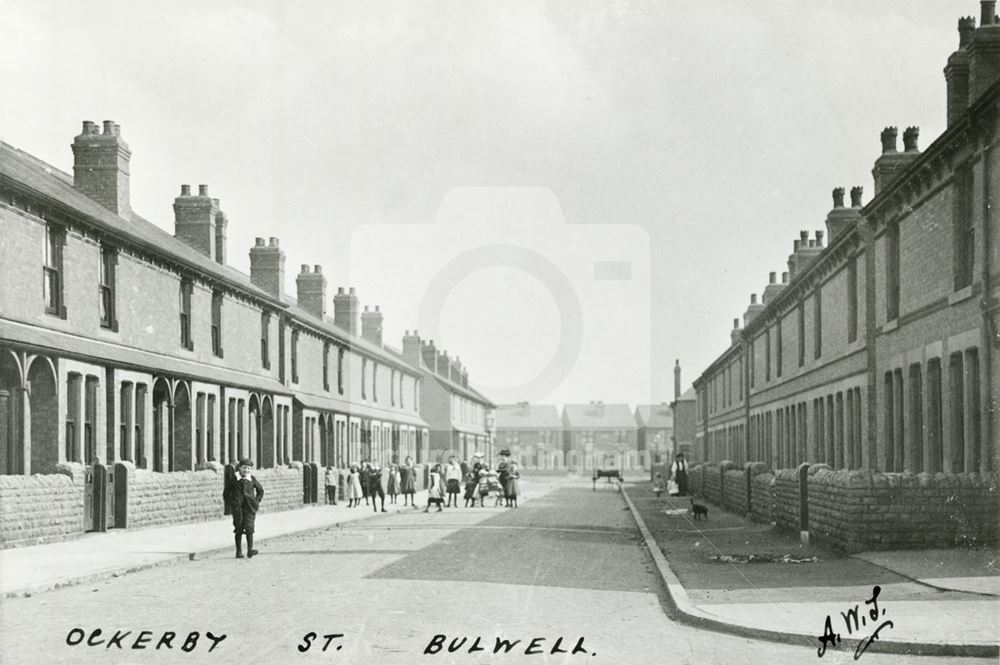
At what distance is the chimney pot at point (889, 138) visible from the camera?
24.4 meters

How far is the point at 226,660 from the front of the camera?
28.5ft

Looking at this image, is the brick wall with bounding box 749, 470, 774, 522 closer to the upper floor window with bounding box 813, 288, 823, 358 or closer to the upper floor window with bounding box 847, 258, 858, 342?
the upper floor window with bounding box 847, 258, 858, 342

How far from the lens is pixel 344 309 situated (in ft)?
173

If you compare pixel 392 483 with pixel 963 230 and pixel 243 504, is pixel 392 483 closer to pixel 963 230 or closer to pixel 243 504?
pixel 243 504

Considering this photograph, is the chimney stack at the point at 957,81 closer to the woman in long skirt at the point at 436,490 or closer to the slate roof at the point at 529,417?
the woman in long skirt at the point at 436,490

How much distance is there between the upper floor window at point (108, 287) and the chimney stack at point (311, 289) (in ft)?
77.1

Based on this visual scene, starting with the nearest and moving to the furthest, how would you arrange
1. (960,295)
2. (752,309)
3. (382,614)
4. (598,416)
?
(382,614) < (960,295) < (752,309) < (598,416)

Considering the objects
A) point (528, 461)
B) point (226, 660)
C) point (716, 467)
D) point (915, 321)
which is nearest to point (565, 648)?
point (226, 660)

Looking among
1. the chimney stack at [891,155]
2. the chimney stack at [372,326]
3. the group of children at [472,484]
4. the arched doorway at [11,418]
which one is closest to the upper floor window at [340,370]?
the group of children at [472,484]

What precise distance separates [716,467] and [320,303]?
761 inches

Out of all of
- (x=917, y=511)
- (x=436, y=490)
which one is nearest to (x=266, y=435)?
(x=436, y=490)

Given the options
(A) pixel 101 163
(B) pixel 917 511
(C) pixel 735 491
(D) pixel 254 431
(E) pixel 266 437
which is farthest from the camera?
(E) pixel 266 437

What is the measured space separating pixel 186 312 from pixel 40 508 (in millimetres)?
10748

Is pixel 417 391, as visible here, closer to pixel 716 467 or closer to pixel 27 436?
pixel 716 467
